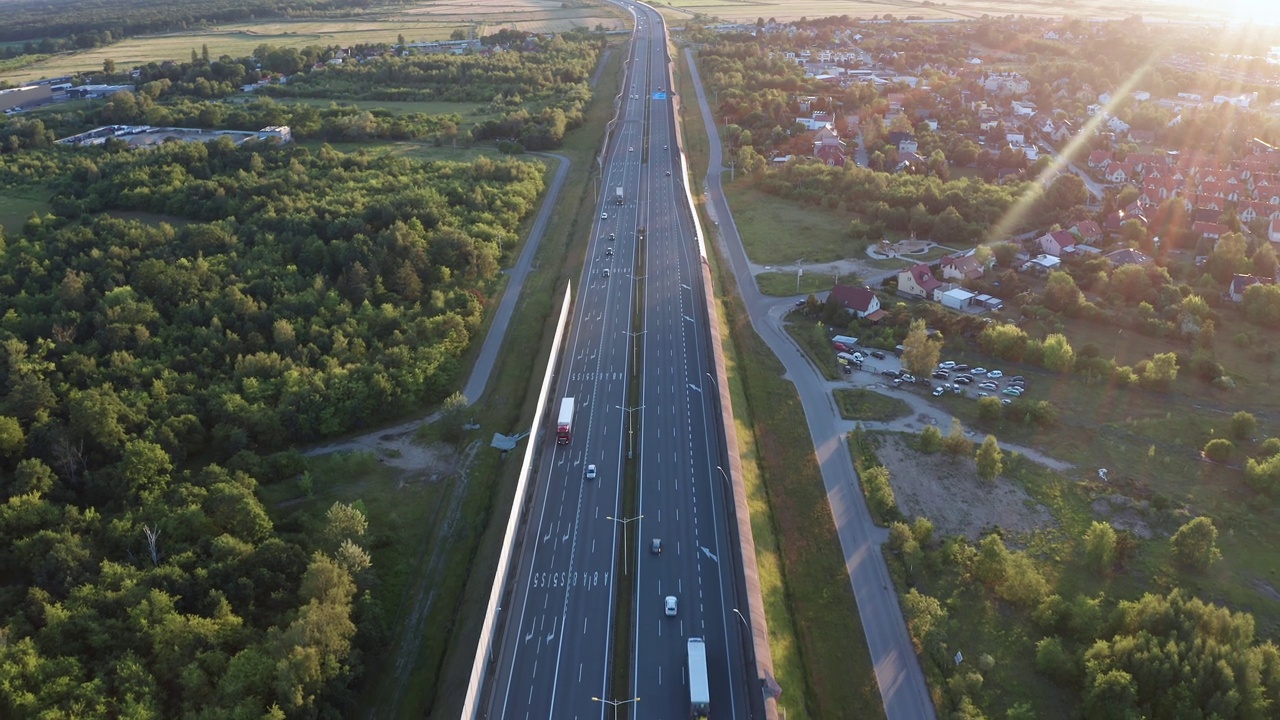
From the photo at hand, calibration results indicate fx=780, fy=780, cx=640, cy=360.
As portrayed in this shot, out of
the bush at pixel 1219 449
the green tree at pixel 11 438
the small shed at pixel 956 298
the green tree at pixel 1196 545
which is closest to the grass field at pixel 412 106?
the small shed at pixel 956 298

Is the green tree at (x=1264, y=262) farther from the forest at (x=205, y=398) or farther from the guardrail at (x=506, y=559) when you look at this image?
the forest at (x=205, y=398)

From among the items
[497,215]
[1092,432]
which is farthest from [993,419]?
[497,215]

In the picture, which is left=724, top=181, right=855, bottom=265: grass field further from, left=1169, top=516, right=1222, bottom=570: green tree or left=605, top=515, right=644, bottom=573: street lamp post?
left=1169, top=516, right=1222, bottom=570: green tree

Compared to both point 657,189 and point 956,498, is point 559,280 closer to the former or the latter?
point 657,189

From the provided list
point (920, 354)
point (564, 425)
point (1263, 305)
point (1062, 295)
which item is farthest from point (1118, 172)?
point (564, 425)

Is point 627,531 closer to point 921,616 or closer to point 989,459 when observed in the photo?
point 921,616
